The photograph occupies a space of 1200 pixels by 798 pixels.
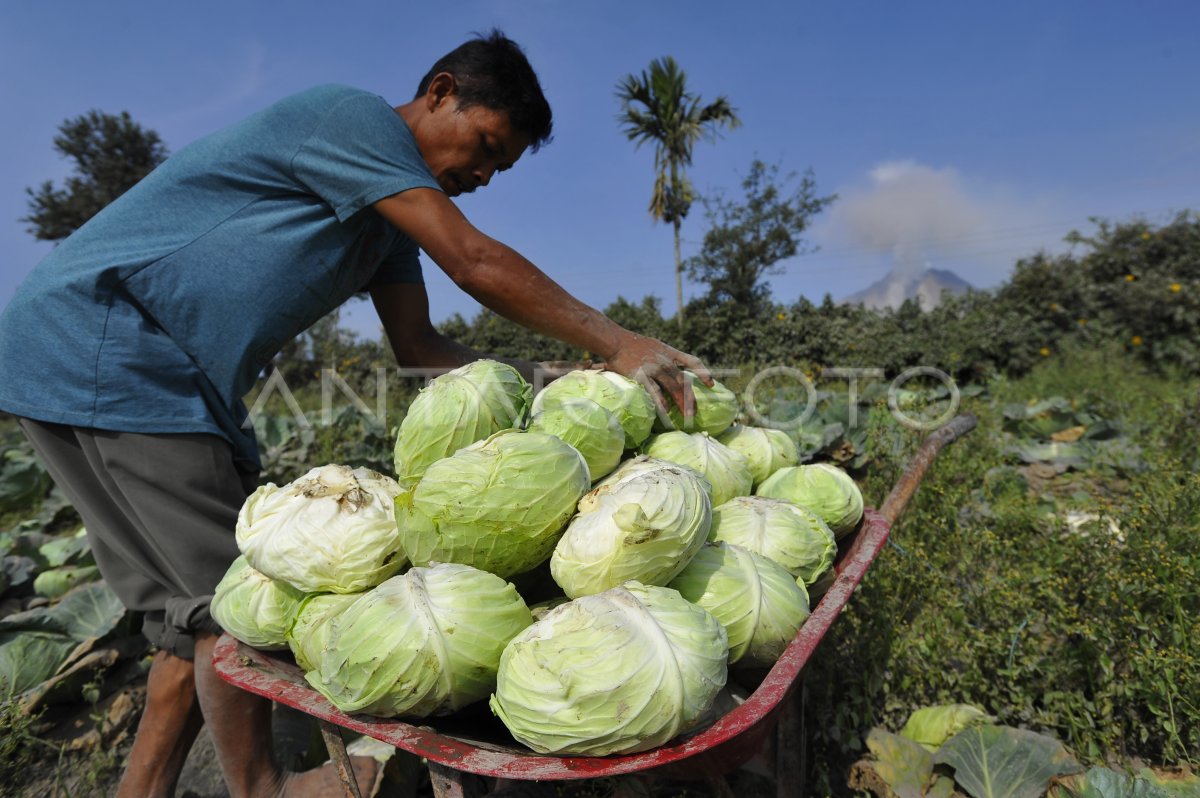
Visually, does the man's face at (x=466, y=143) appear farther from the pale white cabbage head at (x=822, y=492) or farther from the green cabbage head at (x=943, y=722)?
the green cabbage head at (x=943, y=722)

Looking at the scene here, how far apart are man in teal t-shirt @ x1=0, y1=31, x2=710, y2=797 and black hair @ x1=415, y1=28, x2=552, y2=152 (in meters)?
0.35

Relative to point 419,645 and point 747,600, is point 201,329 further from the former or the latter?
point 747,600

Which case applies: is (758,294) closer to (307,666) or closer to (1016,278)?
(1016,278)

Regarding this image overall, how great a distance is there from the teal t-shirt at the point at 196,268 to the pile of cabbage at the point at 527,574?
79 cm

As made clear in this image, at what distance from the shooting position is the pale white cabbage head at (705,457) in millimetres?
2141

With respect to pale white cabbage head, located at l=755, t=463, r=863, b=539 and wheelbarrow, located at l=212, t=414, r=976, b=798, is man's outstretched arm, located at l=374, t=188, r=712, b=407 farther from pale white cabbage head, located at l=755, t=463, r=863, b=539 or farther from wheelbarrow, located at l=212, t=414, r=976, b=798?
wheelbarrow, located at l=212, t=414, r=976, b=798

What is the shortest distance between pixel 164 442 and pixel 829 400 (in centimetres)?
667

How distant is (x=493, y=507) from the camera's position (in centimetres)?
145

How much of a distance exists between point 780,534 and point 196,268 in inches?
81.5

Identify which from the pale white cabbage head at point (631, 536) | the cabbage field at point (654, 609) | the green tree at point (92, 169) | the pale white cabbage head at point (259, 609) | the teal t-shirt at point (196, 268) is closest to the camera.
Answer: the cabbage field at point (654, 609)

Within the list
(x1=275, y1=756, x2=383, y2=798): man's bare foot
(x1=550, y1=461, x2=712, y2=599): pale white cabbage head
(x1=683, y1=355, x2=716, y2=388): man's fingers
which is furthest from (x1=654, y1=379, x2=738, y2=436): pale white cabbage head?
(x1=275, y1=756, x2=383, y2=798): man's bare foot

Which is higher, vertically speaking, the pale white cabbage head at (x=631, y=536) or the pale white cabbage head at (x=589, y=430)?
the pale white cabbage head at (x=589, y=430)

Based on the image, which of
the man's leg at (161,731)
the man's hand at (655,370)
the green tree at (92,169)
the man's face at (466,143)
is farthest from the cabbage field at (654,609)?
the green tree at (92,169)

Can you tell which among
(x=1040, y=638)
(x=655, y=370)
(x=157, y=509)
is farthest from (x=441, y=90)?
(x=1040, y=638)
